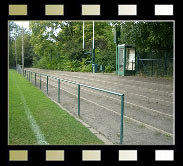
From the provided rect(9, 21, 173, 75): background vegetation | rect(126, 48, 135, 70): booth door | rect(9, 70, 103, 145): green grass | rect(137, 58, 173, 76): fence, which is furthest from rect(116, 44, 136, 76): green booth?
rect(9, 70, 103, 145): green grass

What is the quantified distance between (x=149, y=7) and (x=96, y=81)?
17.5ft

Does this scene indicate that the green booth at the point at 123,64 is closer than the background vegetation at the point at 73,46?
No

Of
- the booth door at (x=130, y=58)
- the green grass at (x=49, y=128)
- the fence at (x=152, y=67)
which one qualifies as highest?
the booth door at (x=130, y=58)

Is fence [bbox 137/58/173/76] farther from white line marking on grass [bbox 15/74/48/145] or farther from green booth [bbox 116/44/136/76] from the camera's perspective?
white line marking on grass [bbox 15/74/48/145]

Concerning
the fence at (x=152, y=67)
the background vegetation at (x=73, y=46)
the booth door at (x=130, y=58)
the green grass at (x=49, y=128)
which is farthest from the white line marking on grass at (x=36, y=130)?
the booth door at (x=130, y=58)

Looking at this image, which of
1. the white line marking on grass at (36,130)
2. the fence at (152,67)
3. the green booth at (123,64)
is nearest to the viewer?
the white line marking on grass at (36,130)

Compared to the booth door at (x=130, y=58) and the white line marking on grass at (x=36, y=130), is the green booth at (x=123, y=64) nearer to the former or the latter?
the booth door at (x=130, y=58)

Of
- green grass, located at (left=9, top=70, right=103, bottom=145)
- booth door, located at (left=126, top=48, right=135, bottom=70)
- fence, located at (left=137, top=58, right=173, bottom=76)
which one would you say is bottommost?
green grass, located at (left=9, top=70, right=103, bottom=145)

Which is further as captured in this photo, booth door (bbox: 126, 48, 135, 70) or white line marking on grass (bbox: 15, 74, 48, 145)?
booth door (bbox: 126, 48, 135, 70)

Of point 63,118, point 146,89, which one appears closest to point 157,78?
point 146,89

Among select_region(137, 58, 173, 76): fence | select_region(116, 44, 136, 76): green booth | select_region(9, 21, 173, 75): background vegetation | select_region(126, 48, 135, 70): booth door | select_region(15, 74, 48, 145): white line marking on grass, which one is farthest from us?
select_region(126, 48, 135, 70): booth door

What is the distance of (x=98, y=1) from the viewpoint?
10.5 ft
